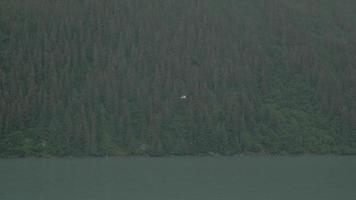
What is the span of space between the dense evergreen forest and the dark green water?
507 centimetres

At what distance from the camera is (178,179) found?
1127 inches

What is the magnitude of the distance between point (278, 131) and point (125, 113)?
12107mm

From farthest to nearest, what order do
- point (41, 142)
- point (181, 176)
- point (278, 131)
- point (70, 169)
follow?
point (278, 131) → point (41, 142) → point (70, 169) → point (181, 176)

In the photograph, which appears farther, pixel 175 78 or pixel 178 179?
pixel 175 78

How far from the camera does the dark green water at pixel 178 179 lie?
908 inches

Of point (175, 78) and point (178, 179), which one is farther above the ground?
point (178, 179)

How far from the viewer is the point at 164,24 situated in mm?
61438

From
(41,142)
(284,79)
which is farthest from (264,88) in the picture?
(41,142)

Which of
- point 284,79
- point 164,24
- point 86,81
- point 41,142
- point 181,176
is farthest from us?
point 164,24

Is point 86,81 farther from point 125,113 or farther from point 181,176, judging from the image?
point 181,176

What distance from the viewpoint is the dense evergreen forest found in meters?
47.2

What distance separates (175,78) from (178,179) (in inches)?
1067

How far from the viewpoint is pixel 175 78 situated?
55.2 m

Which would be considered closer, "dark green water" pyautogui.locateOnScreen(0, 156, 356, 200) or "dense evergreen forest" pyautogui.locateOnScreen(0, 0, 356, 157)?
"dark green water" pyautogui.locateOnScreen(0, 156, 356, 200)
